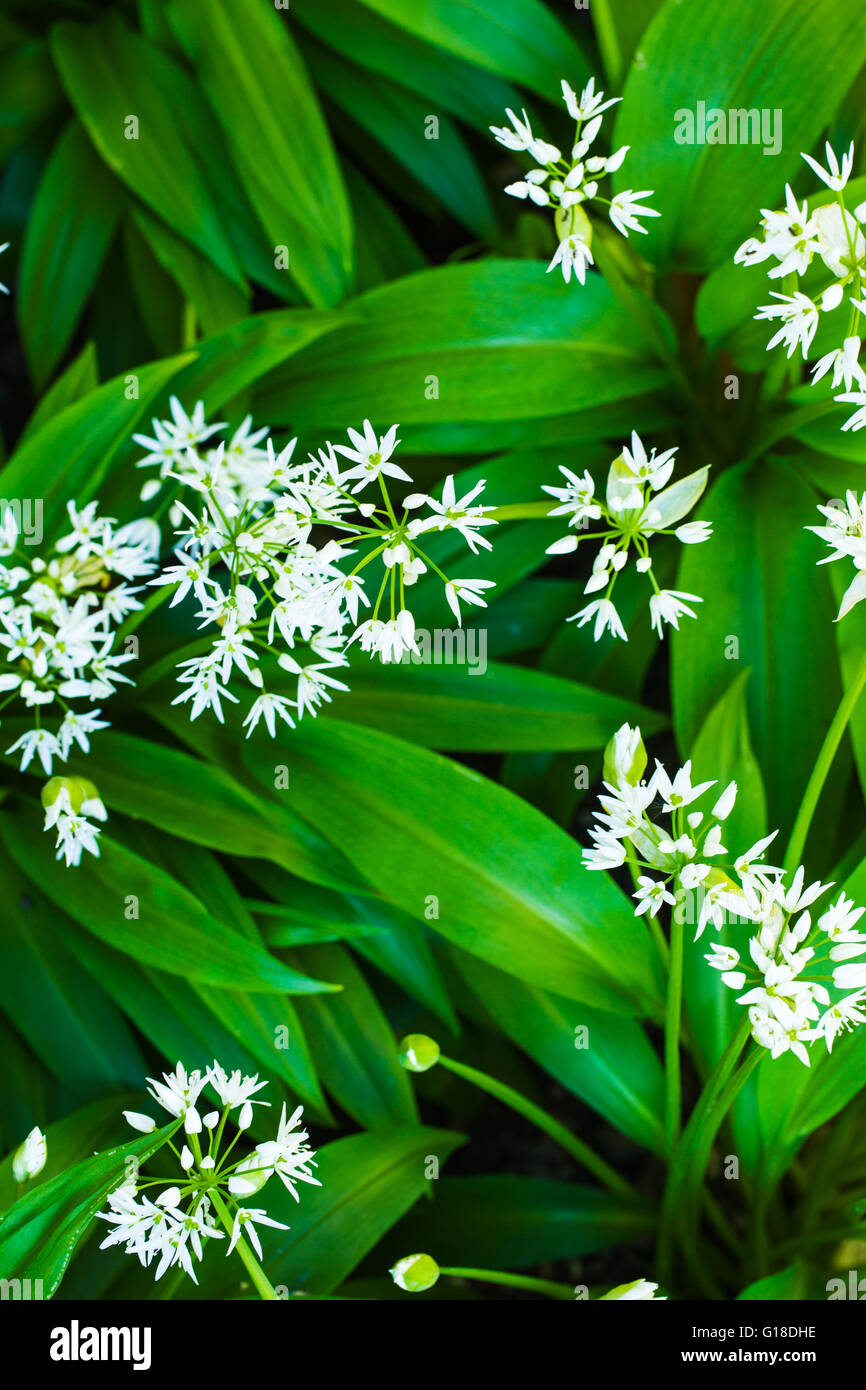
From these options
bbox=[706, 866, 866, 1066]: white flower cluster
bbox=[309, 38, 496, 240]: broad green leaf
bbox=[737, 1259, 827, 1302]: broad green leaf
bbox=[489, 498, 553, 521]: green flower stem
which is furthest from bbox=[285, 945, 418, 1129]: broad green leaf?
bbox=[309, 38, 496, 240]: broad green leaf

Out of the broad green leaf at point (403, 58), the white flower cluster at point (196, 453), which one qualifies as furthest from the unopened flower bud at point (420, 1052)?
the broad green leaf at point (403, 58)

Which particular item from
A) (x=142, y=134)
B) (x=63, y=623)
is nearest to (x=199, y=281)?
(x=142, y=134)

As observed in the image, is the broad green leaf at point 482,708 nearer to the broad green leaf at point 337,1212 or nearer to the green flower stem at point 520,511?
the green flower stem at point 520,511

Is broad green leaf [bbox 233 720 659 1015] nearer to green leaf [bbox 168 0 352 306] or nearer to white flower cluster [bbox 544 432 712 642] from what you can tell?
white flower cluster [bbox 544 432 712 642]

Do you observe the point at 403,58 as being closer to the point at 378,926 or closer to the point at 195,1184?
the point at 378,926
